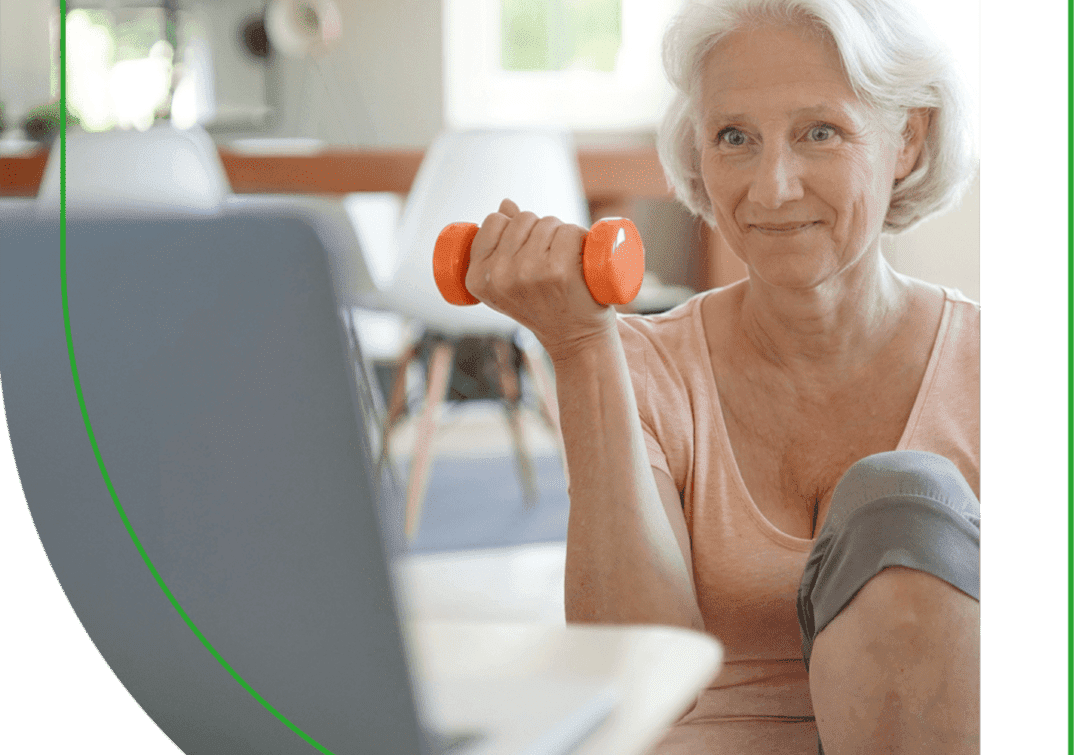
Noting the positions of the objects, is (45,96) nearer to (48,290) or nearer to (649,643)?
(48,290)

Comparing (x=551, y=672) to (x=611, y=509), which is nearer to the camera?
(x=551, y=672)

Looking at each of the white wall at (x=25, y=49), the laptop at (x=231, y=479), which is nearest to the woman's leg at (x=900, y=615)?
the laptop at (x=231, y=479)

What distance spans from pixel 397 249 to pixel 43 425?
0.17 m

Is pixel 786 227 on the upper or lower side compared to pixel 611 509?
upper

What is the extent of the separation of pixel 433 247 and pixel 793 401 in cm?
16

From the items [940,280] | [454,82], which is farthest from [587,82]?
[940,280]

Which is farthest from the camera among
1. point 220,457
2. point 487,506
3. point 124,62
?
point 487,506

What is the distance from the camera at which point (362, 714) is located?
8.3 inches

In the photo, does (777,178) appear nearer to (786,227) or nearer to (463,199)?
(786,227)

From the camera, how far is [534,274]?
1.04 feet

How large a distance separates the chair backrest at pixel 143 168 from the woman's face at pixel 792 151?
0.59 ft

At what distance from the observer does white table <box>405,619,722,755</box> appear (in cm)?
24

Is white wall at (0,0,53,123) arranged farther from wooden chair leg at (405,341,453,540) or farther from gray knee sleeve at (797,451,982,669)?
gray knee sleeve at (797,451,982,669)
